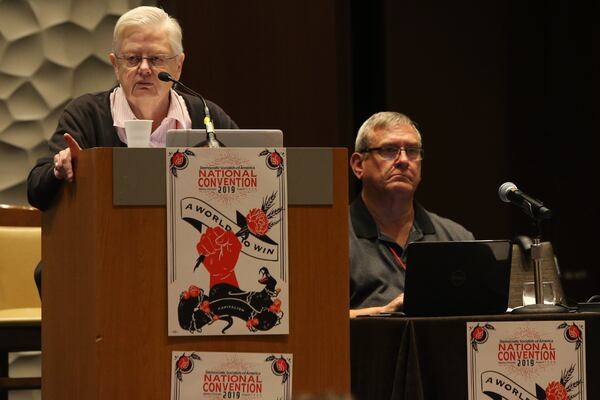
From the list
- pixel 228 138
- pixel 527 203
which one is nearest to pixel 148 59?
pixel 228 138

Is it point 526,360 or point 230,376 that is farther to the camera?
point 526,360

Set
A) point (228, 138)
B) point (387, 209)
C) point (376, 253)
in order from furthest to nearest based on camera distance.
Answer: point (387, 209) < point (376, 253) < point (228, 138)

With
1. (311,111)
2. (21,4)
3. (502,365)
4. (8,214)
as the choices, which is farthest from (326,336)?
(21,4)

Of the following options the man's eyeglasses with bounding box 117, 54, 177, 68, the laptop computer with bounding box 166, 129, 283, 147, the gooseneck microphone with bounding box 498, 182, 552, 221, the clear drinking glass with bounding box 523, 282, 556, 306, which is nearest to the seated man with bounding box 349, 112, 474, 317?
the clear drinking glass with bounding box 523, 282, 556, 306

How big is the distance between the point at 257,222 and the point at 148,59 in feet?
3.10

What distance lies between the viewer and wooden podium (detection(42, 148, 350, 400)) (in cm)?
253

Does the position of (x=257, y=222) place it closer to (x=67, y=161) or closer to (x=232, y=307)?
(x=232, y=307)

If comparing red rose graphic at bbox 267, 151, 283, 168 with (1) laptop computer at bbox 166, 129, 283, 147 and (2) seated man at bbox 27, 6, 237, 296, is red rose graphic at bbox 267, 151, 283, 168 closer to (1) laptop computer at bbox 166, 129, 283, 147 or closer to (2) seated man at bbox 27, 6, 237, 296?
(1) laptop computer at bbox 166, 129, 283, 147

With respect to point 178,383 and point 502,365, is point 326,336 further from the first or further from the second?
point 502,365

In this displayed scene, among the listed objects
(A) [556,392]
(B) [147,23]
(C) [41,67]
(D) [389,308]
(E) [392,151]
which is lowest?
(A) [556,392]

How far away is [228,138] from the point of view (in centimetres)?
271

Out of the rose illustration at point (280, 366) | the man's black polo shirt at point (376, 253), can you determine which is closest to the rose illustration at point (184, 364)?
the rose illustration at point (280, 366)

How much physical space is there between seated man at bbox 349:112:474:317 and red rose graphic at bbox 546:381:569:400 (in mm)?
1083

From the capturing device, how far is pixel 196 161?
2561 millimetres
